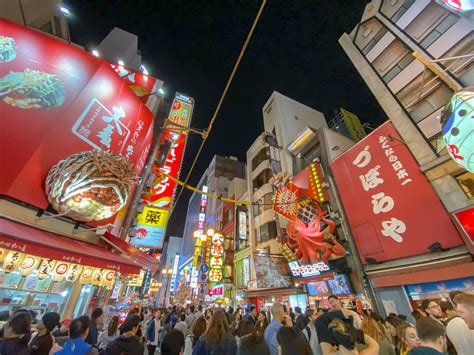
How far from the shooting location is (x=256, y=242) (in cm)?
2316

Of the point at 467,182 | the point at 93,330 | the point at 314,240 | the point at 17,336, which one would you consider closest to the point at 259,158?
the point at 314,240

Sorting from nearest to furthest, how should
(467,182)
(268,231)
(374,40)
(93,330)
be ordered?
(93,330) < (467,182) < (374,40) < (268,231)

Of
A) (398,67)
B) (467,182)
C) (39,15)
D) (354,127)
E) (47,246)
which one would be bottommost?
(47,246)

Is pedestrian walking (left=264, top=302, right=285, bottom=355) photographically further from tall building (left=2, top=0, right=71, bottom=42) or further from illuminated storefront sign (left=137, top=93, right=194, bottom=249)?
tall building (left=2, top=0, right=71, bottom=42)

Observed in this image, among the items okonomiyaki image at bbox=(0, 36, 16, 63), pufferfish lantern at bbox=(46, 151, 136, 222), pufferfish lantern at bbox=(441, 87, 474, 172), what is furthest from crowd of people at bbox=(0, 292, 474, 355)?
okonomiyaki image at bbox=(0, 36, 16, 63)

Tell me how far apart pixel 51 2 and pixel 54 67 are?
15.6 ft

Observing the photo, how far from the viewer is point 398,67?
12.4 metres

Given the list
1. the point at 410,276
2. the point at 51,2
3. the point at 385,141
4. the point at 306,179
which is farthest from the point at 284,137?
the point at 51,2

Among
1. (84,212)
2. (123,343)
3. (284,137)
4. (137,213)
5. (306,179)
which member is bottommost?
(123,343)

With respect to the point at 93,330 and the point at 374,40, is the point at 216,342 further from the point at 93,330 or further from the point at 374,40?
the point at 374,40

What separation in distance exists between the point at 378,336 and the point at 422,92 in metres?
12.7

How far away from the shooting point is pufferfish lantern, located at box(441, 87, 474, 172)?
4.74 metres

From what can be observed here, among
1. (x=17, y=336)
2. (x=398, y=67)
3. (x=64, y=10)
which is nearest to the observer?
(x=17, y=336)

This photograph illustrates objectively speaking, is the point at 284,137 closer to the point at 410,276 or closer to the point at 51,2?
the point at 410,276
